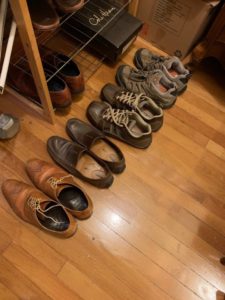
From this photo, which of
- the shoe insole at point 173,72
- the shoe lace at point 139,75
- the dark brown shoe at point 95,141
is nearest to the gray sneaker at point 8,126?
the dark brown shoe at point 95,141

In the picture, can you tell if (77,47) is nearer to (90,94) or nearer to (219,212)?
(90,94)

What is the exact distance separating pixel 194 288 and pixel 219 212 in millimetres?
312

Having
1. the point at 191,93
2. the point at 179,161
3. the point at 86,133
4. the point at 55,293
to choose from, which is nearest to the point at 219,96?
the point at 191,93

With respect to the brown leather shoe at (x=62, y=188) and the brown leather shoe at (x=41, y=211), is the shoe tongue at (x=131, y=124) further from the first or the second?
the brown leather shoe at (x=41, y=211)

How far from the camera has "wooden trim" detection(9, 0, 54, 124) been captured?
762 millimetres

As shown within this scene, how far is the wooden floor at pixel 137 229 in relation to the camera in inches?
38.6

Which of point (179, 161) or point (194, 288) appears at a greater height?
point (179, 161)

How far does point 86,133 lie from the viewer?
46.4 inches

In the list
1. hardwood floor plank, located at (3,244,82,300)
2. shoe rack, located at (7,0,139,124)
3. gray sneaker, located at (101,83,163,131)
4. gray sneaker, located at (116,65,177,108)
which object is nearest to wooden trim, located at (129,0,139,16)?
shoe rack, located at (7,0,139,124)

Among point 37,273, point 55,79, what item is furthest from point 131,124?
point 37,273

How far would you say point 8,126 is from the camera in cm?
114

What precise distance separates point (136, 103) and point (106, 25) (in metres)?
0.37

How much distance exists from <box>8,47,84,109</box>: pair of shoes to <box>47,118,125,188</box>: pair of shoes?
0.12 metres

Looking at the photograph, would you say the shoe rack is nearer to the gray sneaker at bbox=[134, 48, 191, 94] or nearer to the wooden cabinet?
the gray sneaker at bbox=[134, 48, 191, 94]
